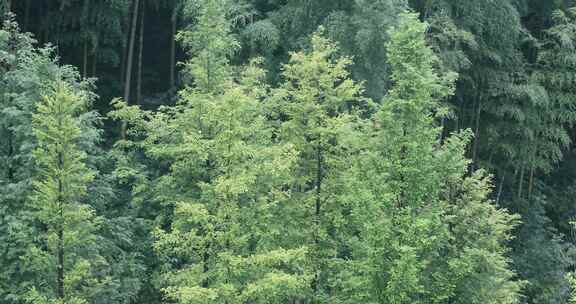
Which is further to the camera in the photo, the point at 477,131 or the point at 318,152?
the point at 477,131

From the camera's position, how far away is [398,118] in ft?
49.2

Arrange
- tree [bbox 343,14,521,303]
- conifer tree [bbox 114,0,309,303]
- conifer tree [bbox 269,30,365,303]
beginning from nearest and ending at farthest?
1. tree [bbox 343,14,521,303]
2. conifer tree [bbox 114,0,309,303]
3. conifer tree [bbox 269,30,365,303]

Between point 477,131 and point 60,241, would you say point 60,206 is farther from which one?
point 477,131

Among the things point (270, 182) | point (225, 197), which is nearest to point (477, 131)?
point (270, 182)

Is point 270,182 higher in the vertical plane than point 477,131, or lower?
lower

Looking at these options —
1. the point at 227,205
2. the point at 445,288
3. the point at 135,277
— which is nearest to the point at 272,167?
the point at 227,205

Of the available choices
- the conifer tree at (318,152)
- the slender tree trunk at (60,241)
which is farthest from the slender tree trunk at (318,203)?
the slender tree trunk at (60,241)

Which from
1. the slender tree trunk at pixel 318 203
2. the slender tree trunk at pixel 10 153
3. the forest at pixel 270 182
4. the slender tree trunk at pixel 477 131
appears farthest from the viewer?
the slender tree trunk at pixel 477 131

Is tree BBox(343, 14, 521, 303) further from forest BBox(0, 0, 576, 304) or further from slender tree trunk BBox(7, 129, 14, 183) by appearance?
slender tree trunk BBox(7, 129, 14, 183)

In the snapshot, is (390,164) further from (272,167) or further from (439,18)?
(439,18)

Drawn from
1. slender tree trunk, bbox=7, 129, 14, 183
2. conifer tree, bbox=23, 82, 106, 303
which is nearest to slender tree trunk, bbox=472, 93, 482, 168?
conifer tree, bbox=23, 82, 106, 303

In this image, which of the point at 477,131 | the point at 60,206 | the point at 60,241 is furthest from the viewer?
the point at 477,131

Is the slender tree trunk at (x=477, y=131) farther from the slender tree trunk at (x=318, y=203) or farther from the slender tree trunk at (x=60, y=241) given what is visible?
the slender tree trunk at (x=60, y=241)

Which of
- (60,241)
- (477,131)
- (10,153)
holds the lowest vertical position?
(60,241)
